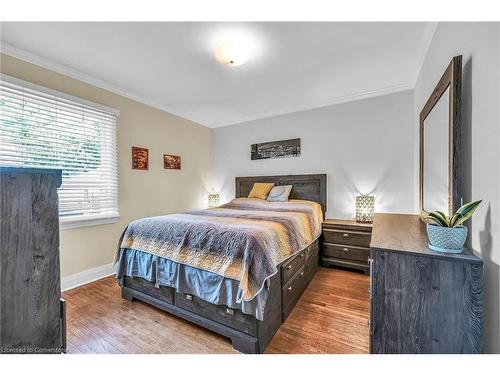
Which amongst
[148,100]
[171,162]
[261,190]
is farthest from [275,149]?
[148,100]

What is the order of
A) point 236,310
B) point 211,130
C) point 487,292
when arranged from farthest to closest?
point 211,130, point 236,310, point 487,292

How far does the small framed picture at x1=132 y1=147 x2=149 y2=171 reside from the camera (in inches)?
122

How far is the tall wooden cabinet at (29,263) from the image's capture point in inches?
26.1

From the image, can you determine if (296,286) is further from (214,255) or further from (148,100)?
(148,100)

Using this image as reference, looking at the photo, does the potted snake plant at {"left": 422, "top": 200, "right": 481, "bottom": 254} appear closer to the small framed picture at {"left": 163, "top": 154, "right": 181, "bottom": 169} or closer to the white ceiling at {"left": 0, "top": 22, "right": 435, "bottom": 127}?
the white ceiling at {"left": 0, "top": 22, "right": 435, "bottom": 127}

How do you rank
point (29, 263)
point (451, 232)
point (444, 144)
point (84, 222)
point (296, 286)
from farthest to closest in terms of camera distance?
point (84, 222), point (296, 286), point (444, 144), point (451, 232), point (29, 263)

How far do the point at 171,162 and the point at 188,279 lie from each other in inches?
96.9

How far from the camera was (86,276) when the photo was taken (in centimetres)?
254

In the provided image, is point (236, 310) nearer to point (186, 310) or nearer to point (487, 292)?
point (186, 310)

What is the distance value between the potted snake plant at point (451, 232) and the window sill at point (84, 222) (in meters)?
3.20

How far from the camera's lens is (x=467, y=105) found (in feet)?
3.43
